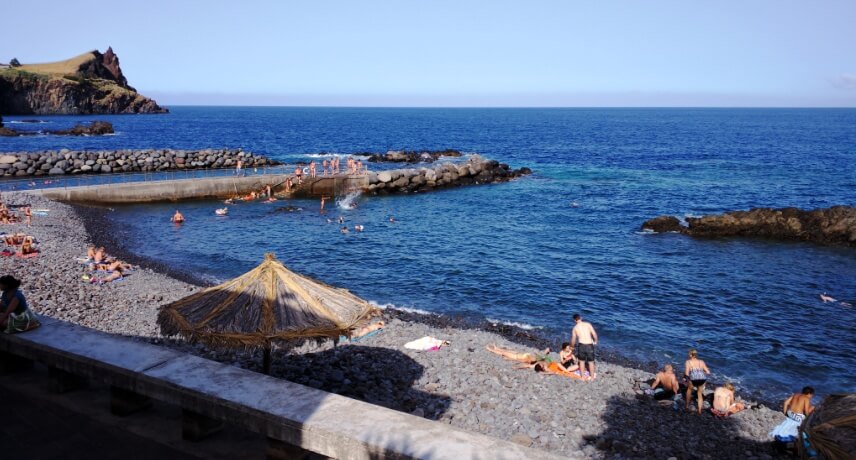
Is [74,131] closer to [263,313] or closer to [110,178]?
[110,178]

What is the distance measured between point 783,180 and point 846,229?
93.6 feet

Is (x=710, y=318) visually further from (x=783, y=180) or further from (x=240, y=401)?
(x=783, y=180)

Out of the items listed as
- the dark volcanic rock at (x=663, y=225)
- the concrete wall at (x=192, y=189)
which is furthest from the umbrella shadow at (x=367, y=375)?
the concrete wall at (x=192, y=189)

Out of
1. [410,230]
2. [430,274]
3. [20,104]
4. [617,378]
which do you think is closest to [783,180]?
[410,230]

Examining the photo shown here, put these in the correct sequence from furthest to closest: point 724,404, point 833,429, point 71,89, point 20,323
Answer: point 71,89, point 724,404, point 20,323, point 833,429

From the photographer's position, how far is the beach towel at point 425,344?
16.2m

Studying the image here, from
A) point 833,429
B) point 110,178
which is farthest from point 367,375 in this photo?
point 110,178

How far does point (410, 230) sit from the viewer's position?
34.7 metres

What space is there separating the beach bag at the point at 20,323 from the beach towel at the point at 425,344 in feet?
33.0

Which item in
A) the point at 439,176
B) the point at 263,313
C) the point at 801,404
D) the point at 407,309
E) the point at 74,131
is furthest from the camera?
the point at 74,131

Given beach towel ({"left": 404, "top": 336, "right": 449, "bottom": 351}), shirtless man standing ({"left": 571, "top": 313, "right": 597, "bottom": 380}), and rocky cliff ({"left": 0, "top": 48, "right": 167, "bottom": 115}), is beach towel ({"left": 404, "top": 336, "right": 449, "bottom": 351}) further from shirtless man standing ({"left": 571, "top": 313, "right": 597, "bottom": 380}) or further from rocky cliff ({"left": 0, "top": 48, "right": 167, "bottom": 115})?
rocky cliff ({"left": 0, "top": 48, "right": 167, "bottom": 115})

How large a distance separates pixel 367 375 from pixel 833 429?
994 cm

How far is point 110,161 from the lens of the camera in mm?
47938

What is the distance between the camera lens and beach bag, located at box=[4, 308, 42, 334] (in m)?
7.23
